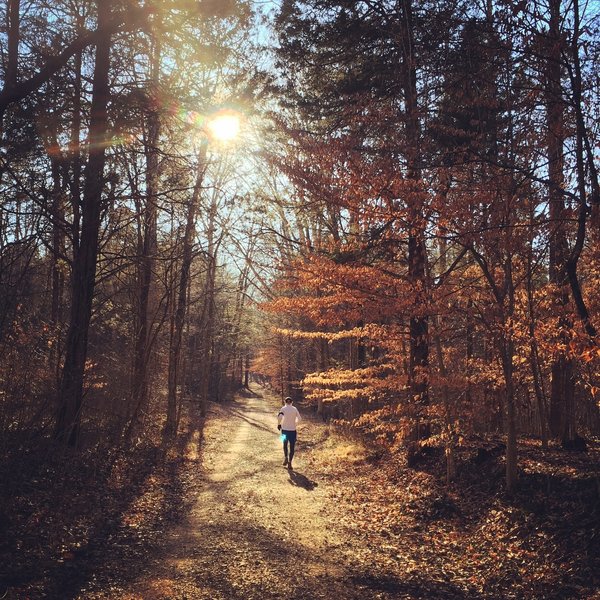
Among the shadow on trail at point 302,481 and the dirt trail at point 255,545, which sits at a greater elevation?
the dirt trail at point 255,545

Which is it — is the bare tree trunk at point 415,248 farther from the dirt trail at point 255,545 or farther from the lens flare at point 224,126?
the lens flare at point 224,126

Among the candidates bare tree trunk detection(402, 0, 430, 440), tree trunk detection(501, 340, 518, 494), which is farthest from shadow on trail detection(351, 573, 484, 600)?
bare tree trunk detection(402, 0, 430, 440)

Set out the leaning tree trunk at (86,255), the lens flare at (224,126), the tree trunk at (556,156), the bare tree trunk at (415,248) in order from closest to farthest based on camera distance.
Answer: the tree trunk at (556,156), the bare tree trunk at (415,248), the leaning tree trunk at (86,255), the lens flare at (224,126)

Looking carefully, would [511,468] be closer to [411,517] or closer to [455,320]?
[411,517]

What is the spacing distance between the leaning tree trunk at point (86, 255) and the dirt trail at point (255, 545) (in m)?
3.09

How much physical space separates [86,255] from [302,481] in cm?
739

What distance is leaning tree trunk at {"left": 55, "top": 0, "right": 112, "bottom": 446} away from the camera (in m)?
9.00

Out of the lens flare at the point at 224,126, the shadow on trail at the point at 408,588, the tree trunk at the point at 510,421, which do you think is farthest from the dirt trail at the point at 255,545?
the lens flare at the point at 224,126

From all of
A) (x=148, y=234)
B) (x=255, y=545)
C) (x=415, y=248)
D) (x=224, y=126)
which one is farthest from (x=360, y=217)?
(x=148, y=234)

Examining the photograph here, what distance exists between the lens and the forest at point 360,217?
6211 mm

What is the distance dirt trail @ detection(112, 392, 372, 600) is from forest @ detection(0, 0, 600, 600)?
322mm

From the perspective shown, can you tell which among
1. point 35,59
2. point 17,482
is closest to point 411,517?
point 17,482

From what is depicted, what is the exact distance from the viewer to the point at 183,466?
13031mm

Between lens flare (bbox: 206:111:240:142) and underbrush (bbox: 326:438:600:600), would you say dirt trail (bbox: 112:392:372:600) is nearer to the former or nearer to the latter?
underbrush (bbox: 326:438:600:600)
